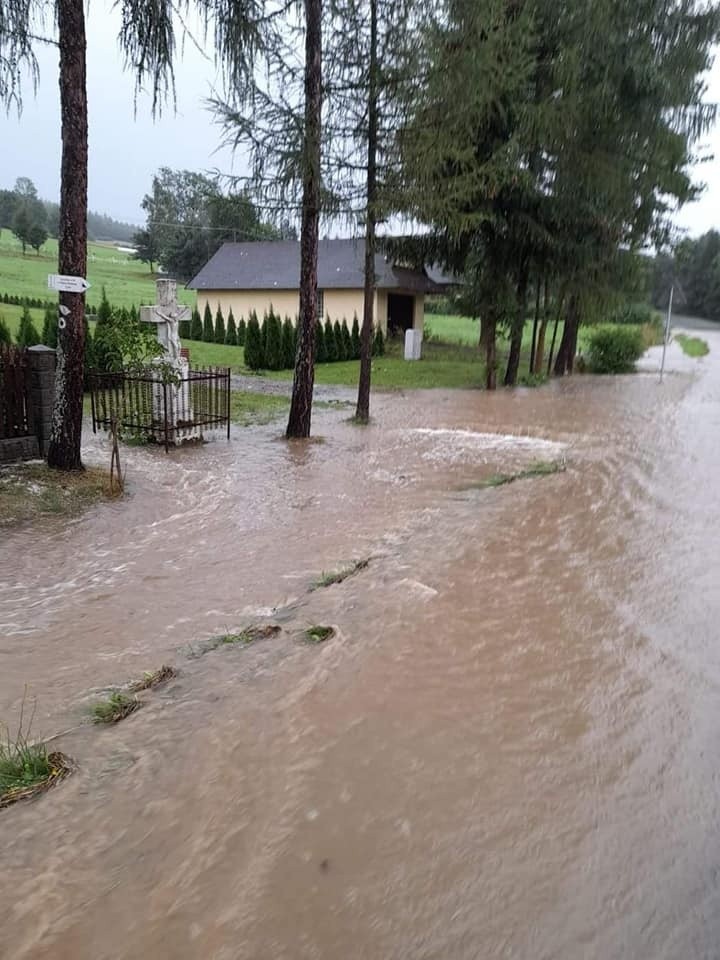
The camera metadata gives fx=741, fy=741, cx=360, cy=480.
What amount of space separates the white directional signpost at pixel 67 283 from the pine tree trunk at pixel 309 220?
4.41 metres

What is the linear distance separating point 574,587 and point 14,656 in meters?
4.12

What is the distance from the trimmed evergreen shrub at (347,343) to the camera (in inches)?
1164

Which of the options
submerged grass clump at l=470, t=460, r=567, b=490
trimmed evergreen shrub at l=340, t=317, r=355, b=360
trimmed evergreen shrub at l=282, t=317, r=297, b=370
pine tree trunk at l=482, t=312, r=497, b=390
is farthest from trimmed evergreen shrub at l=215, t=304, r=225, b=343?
submerged grass clump at l=470, t=460, r=567, b=490

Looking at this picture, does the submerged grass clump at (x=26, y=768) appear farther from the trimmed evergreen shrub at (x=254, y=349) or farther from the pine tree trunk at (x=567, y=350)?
the pine tree trunk at (x=567, y=350)

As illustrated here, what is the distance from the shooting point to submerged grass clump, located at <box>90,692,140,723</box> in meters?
3.84

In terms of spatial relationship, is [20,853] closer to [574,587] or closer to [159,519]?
[574,587]

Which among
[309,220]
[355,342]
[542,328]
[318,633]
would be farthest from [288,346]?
[318,633]

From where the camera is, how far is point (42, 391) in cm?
916

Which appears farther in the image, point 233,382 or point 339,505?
point 233,382

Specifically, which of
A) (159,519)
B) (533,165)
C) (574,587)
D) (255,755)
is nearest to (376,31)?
(533,165)

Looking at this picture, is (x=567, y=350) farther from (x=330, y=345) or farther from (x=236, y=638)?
(x=236, y=638)

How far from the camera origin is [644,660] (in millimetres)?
4719

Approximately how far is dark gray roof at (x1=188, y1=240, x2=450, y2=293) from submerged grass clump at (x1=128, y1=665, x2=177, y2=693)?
30323 millimetres

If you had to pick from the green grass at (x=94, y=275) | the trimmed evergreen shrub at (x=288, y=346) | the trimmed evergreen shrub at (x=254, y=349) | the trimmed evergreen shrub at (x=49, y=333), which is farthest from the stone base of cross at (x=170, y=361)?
the green grass at (x=94, y=275)
